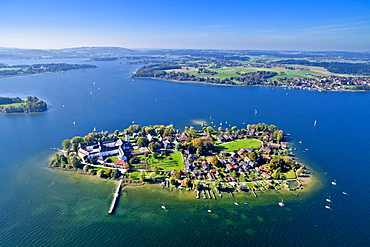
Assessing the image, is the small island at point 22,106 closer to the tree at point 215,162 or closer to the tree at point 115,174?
the tree at point 115,174

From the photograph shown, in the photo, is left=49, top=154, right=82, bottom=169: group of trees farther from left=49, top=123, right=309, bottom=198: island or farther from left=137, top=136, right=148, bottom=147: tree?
left=137, top=136, right=148, bottom=147: tree

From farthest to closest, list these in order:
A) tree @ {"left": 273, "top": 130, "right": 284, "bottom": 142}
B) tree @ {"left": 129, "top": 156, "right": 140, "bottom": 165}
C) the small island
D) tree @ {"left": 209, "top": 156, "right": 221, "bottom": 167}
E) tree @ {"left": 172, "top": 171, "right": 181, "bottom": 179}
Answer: the small island
tree @ {"left": 273, "top": 130, "right": 284, "bottom": 142}
tree @ {"left": 129, "top": 156, "right": 140, "bottom": 165}
tree @ {"left": 209, "top": 156, "right": 221, "bottom": 167}
tree @ {"left": 172, "top": 171, "right": 181, "bottom": 179}

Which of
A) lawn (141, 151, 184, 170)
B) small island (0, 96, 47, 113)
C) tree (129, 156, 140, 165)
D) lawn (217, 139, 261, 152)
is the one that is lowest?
lawn (141, 151, 184, 170)

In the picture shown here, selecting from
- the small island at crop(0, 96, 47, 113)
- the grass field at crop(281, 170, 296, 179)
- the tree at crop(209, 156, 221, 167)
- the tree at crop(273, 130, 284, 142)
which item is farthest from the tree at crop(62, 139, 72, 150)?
the tree at crop(273, 130, 284, 142)

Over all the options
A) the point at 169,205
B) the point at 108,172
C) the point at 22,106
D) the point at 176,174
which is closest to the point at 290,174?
the point at 176,174

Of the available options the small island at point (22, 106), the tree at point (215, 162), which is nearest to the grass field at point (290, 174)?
the tree at point (215, 162)
